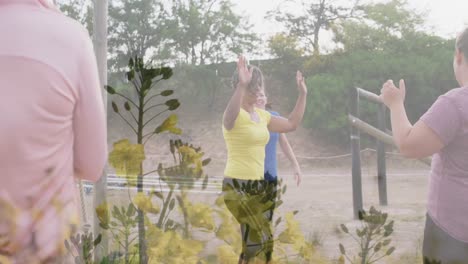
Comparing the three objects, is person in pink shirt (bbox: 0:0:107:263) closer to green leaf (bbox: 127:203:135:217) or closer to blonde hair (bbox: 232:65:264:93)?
green leaf (bbox: 127:203:135:217)

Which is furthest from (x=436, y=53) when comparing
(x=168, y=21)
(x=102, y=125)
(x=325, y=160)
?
(x=102, y=125)

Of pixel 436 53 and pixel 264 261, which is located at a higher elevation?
pixel 436 53

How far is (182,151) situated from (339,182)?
42cm

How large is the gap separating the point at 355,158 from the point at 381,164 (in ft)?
0.23

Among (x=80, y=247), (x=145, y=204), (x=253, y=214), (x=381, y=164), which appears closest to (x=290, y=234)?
(x=253, y=214)

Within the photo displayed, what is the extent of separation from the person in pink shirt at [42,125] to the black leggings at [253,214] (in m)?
0.19

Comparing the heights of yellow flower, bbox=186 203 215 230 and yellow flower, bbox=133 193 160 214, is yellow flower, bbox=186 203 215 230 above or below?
below

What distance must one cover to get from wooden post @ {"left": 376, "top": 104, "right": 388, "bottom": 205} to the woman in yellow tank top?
18cm

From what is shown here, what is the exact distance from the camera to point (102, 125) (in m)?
0.66

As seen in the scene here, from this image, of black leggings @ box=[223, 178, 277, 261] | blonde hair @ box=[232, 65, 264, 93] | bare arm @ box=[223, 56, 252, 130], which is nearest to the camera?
black leggings @ box=[223, 178, 277, 261]

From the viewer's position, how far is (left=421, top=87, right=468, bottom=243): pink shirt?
0.65m

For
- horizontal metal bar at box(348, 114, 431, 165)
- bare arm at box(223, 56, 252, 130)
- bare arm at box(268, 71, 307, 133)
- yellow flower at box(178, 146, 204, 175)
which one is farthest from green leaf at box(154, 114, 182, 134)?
horizontal metal bar at box(348, 114, 431, 165)

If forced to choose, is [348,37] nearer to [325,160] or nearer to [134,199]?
[325,160]

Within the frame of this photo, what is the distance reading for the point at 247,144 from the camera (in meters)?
0.92
